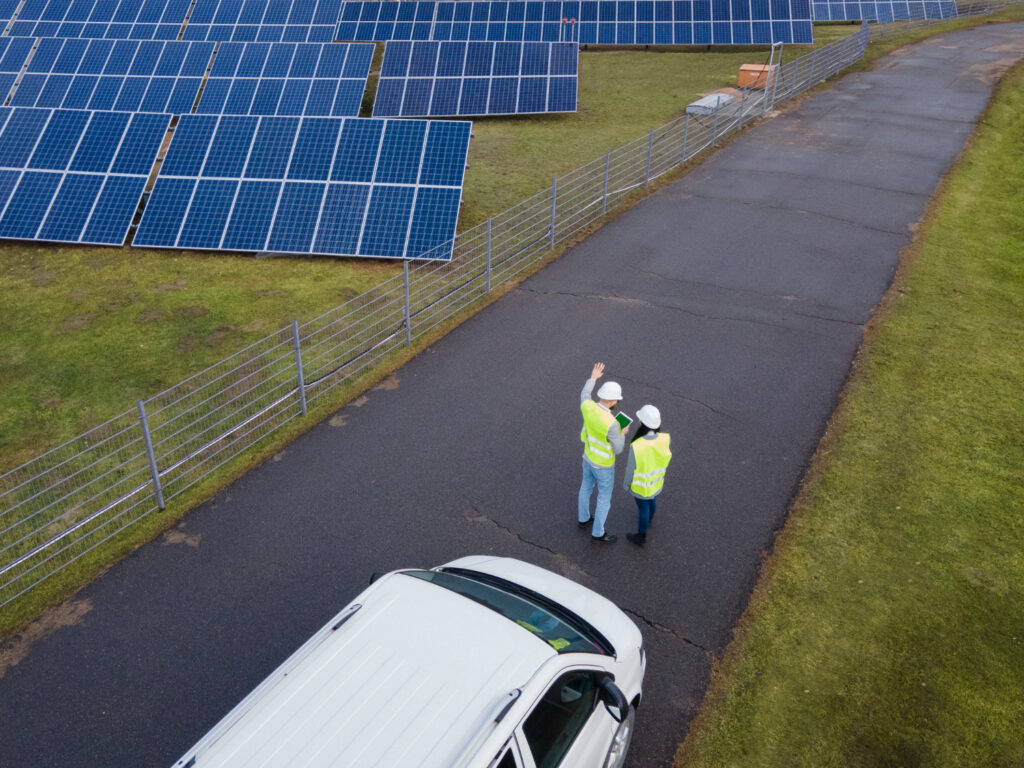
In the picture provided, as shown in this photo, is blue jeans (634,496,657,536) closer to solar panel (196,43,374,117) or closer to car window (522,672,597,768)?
car window (522,672,597,768)

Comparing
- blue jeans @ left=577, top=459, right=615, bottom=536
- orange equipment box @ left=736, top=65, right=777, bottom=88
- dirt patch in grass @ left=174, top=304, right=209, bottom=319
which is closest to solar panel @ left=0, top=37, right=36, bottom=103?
dirt patch in grass @ left=174, top=304, right=209, bottom=319

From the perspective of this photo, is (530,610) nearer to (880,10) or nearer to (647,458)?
(647,458)

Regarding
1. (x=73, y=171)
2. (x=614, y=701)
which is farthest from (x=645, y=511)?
(x=73, y=171)

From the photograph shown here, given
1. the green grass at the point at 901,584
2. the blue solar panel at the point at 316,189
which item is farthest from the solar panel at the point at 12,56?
the green grass at the point at 901,584

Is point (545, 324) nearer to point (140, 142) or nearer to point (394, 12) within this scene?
point (140, 142)

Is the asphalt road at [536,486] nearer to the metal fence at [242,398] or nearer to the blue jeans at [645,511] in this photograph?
the blue jeans at [645,511]

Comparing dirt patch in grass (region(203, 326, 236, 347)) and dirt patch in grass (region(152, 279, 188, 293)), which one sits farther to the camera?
dirt patch in grass (region(152, 279, 188, 293))
